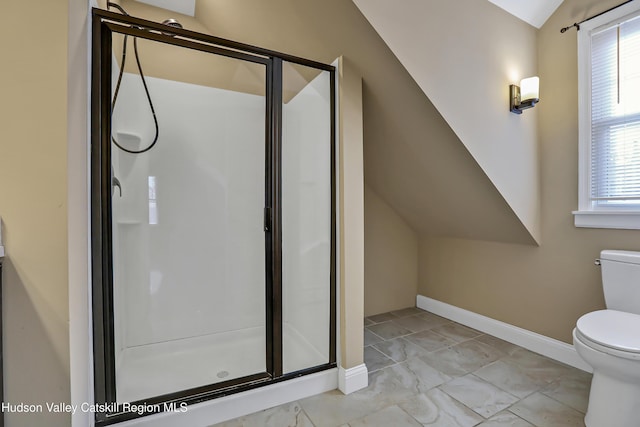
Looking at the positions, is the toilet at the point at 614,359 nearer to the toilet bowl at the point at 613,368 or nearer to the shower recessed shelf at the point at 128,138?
the toilet bowl at the point at 613,368

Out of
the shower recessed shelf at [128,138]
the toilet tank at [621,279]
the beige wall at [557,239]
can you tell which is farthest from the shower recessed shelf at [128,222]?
the toilet tank at [621,279]

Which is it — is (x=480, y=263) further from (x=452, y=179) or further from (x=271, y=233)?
(x=271, y=233)

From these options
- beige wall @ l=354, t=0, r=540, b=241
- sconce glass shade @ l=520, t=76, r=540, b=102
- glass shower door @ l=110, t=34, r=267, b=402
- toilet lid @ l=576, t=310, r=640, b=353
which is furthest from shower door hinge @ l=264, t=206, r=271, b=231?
sconce glass shade @ l=520, t=76, r=540, b=102

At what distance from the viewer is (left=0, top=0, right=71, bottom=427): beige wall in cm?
89

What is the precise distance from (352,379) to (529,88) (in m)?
2.15

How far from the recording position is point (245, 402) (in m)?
1.52

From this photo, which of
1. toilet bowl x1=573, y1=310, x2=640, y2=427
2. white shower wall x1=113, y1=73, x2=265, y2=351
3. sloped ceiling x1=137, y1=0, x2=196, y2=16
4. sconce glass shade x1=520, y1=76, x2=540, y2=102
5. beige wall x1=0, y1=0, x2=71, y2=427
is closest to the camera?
beige wall x1=0, y1=0, x2=71, y2=427

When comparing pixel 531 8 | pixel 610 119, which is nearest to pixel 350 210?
pixel 610 119

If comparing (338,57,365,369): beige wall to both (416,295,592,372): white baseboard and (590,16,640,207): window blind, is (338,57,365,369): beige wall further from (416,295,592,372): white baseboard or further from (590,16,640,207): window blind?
(590,16,640,207): window blind

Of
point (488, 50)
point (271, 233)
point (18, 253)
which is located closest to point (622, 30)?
point (488, 50)

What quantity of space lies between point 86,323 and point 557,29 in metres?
3.23

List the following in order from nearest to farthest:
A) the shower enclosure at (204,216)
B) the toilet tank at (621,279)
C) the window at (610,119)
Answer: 1. the shower enclosure at (204,216)
2. the toilet tank at (621,279)
3. the window at (610,119)

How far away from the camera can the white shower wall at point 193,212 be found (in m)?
1.96

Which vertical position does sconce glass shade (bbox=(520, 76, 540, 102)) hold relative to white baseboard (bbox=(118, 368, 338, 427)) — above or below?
above
